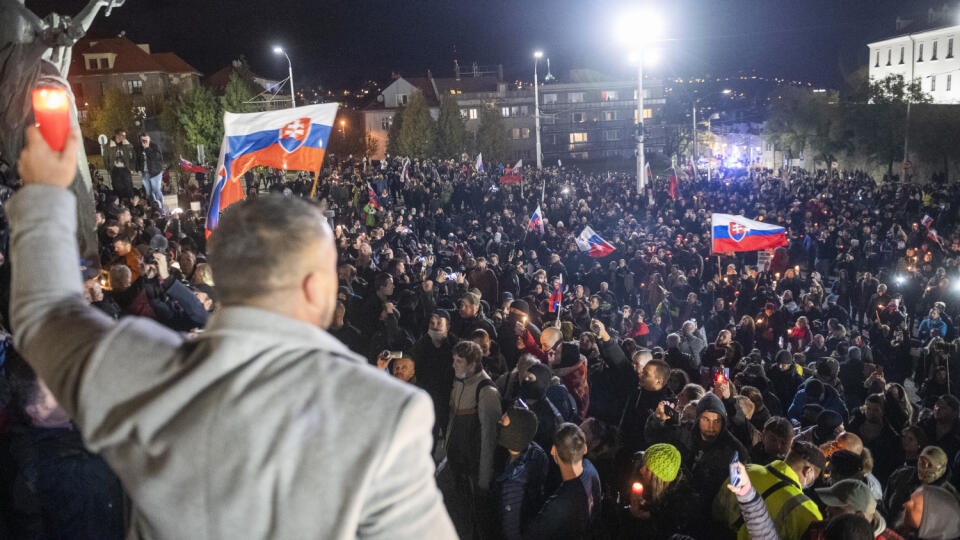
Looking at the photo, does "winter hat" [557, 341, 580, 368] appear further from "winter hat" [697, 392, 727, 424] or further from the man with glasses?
the man with glasses

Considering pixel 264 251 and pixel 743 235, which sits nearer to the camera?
pixel 264 251

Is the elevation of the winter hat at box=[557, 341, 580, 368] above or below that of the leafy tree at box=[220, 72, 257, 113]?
below

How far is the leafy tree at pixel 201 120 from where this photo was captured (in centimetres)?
4978

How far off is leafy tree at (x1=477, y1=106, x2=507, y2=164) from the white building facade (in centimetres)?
3220

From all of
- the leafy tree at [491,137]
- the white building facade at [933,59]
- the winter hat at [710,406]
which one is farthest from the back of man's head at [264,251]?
the white building facade at [933,59]

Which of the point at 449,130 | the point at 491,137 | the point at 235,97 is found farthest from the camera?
the point at 491,137

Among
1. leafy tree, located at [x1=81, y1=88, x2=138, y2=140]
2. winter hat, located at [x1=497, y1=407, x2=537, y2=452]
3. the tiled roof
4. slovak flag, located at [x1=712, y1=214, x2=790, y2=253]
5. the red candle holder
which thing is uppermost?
the tiled roof

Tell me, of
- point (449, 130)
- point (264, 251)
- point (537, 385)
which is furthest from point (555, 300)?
point (449, 130)

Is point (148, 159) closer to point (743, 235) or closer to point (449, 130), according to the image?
point (743, 235)

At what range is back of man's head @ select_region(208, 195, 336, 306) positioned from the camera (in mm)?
1372

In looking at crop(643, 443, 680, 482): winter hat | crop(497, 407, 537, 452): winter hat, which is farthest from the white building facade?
crop(497, 407, 537, 452): winter hat

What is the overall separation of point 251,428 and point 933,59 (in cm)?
7611

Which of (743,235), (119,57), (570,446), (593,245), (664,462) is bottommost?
(593,245)

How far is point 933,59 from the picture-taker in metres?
62.8
